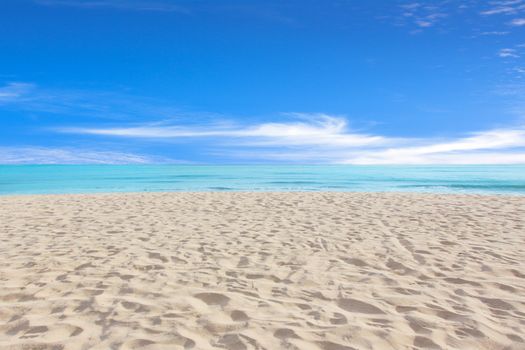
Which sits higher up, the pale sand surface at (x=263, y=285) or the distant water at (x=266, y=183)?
the distant water at (x=266, y=183)

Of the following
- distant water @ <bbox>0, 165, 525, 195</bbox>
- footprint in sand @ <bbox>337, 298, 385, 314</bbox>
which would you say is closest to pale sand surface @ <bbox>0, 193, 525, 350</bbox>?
footprint in sand @ <bbox>337, 298, 385, 314</bbox>

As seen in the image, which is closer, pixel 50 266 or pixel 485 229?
pixel 50 266

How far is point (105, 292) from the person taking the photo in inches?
190

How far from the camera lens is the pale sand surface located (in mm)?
3670

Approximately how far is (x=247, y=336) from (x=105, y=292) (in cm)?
231

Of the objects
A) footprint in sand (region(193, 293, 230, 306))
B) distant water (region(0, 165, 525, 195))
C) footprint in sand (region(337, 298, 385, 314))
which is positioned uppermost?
distant water (region(0, 165, 525, 195))

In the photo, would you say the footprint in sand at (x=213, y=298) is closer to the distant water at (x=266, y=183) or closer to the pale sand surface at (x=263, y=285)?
the pale sand surface at (x=263, y=285)

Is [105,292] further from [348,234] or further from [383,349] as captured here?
[348,234]

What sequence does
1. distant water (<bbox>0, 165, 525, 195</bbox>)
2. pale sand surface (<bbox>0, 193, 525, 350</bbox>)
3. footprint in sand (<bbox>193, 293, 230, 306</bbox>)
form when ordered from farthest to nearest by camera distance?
1. distant water (<bbox>0, 165, 525, 195</bbox>)
2. footprint in sand (<bbox>193, 293, 230, 306</bbox>)
3. pale sand surface (<bbox>0, 193, 525, 350</bbox>)

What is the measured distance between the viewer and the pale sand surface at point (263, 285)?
3670mm

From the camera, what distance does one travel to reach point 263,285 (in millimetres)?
5109

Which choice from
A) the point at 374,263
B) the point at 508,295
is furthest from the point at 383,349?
the point at 374,263

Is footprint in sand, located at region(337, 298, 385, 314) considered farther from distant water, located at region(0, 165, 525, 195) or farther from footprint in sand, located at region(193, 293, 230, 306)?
distant water, located at region(0, 165, 525, 195)

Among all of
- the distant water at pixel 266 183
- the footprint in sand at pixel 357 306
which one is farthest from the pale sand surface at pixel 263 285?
the distant water at pixel 266 183
